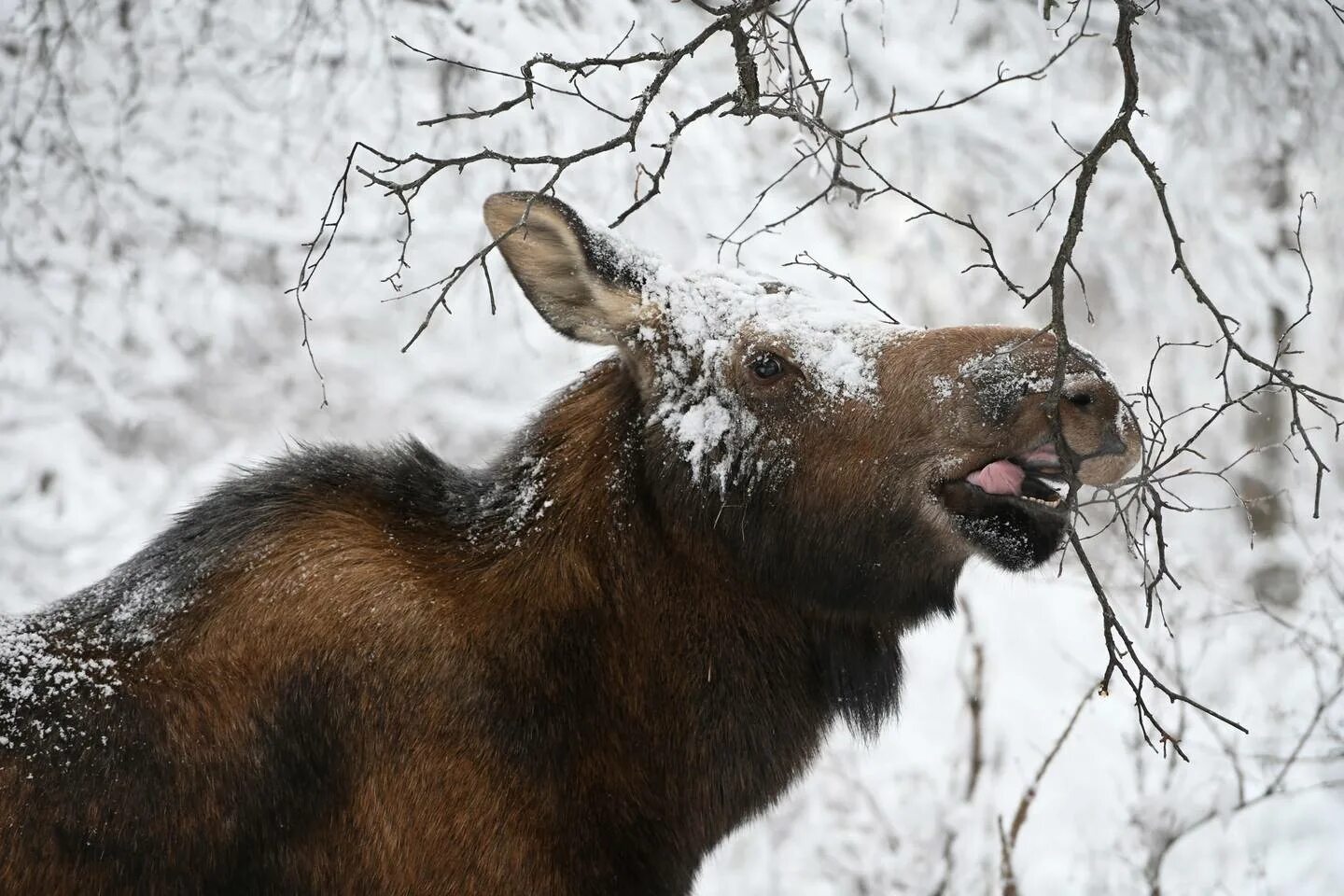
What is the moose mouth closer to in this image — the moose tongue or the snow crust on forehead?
the moose tongue

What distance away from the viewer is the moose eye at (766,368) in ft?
9.31

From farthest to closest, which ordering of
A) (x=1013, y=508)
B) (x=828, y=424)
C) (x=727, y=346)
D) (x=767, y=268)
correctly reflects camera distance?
1. (x=767, y=268)
2. (x=727, y=346)
3. (x=828, y=424)
4. (x=1013, y=508)

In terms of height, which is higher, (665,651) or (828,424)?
(828,424)

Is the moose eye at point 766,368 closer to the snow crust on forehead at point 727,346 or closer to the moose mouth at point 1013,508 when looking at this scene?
the snow crust on forehead at point 727,346

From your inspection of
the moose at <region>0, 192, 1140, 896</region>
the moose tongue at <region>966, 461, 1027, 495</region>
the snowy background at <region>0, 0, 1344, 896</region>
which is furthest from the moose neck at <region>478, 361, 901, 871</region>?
the snowy background at <region>0, 0, 1344, 896</region>

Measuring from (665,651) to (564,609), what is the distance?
0.83ft

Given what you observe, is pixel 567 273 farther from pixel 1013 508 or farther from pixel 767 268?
pixel 767 268

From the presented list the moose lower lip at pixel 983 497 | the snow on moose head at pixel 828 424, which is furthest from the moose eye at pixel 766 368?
the moose lower lip at pixel 983 497

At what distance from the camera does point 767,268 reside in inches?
304

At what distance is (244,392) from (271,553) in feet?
19.2

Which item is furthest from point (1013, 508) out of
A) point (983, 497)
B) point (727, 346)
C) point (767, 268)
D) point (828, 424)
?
point (767, 268)

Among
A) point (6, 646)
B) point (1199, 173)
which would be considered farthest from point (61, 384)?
point (1199, 173)

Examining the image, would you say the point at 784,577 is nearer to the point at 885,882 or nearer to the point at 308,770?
the point at 308,770

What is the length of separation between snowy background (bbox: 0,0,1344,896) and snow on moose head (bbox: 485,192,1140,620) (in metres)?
2.81
